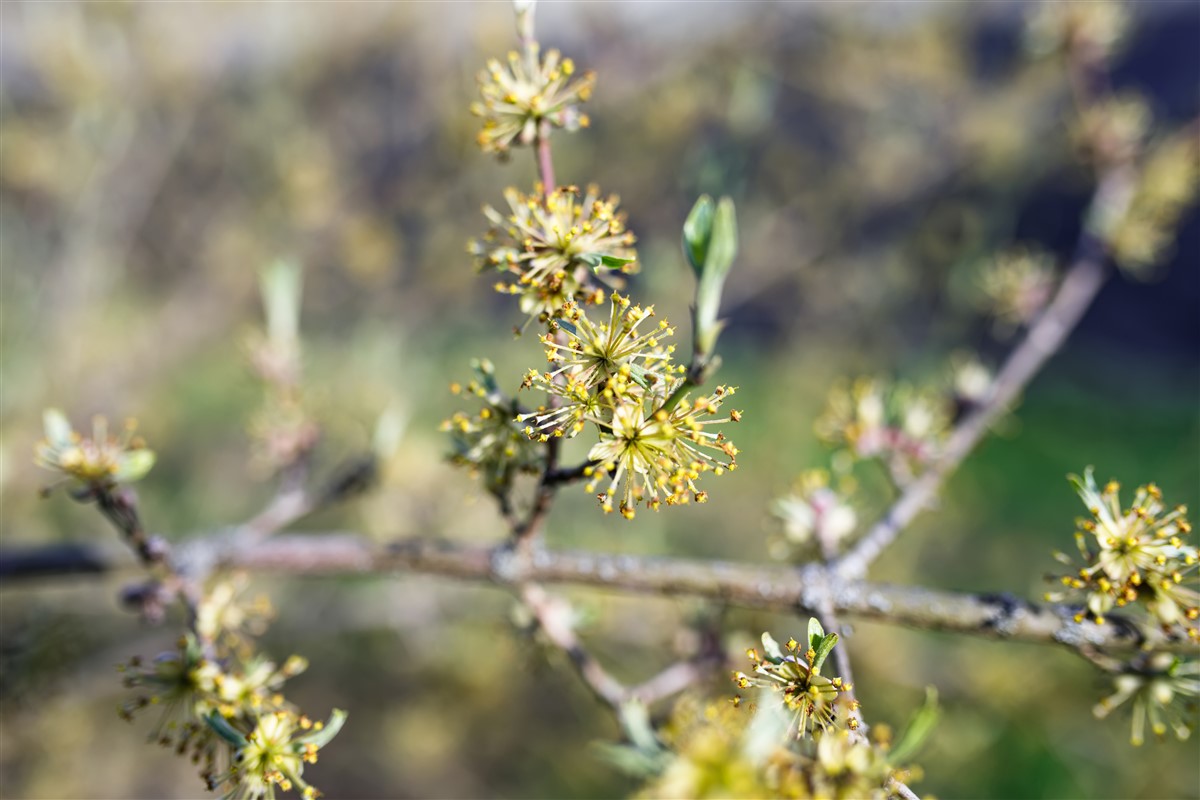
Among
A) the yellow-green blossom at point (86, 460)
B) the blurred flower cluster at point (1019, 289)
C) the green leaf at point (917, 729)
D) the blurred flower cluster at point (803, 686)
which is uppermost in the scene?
the blurred flower cluster at point (1019, 289)

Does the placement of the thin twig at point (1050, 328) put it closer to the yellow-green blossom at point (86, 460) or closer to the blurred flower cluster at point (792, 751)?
the blurred flower cluster at point (792, 751)

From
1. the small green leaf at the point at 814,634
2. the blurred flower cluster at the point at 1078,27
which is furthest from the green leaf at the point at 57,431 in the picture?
the blurred flower cluster at the point at 1078,27

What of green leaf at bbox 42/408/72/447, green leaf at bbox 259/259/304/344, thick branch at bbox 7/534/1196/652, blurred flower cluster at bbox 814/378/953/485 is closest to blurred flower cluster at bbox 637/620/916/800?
thick branch at bbox 7/534/1196/652

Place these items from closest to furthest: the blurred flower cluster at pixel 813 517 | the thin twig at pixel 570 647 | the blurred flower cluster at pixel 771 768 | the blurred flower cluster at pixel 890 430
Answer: the blurred flower cluster at pixel 771 768
the thin twig at pixel 570 647
the blurred flower cluster at pixel 813 517
the blurred flower cluster at pixel 890 430

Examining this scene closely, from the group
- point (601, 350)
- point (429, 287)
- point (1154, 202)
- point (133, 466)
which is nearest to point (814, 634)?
point (601, 350)

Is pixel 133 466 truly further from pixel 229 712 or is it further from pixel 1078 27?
pixel 1078 27

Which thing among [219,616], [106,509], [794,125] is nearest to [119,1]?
[106,509]

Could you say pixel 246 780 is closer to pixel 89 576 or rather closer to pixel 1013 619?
pixel 89 576
